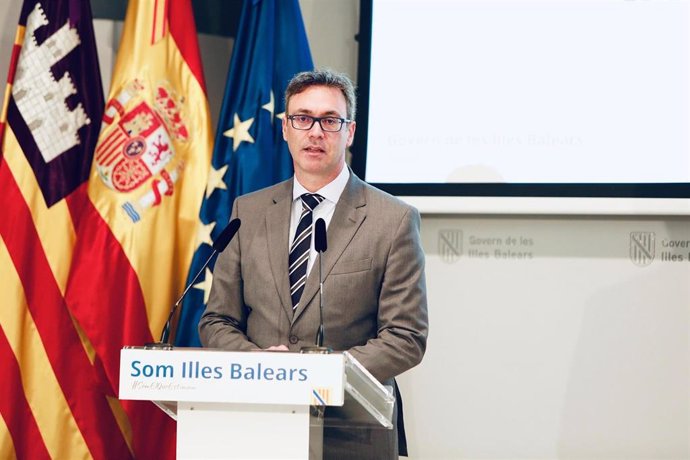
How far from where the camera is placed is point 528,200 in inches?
138

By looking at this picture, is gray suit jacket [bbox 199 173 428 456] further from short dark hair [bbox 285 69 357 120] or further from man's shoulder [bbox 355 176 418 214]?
short dark hair [bbox 285 69 357 120]

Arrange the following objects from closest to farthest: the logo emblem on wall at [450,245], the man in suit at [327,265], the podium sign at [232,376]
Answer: the podium sign at [232,376], the man in suit at [327,265], the logo emblem on wall at [450,245]

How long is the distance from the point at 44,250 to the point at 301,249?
4.66ft

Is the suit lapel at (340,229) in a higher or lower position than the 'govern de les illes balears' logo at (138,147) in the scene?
lower

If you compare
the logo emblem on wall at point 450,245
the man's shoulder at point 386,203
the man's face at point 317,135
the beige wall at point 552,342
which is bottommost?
→ the beige wall at point 552,342

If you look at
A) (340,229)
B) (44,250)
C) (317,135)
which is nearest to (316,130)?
(317,135)

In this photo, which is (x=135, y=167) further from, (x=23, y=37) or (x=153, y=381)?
(x=153, y=381)

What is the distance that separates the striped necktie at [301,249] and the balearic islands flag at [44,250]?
1.33 metres

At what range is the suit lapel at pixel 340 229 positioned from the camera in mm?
2369

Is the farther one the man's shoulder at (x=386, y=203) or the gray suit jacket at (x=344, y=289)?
the man's shoulder at (x=386, y=203)

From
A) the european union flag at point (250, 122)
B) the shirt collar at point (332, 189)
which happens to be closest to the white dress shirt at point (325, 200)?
the shirt collar at point (332, 189)

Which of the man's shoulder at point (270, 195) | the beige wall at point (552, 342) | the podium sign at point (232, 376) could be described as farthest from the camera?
the beige wall at point (552, 342)

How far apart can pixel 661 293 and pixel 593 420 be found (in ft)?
1.85

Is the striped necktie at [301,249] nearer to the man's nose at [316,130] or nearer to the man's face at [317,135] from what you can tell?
the man's face at [317,135]
